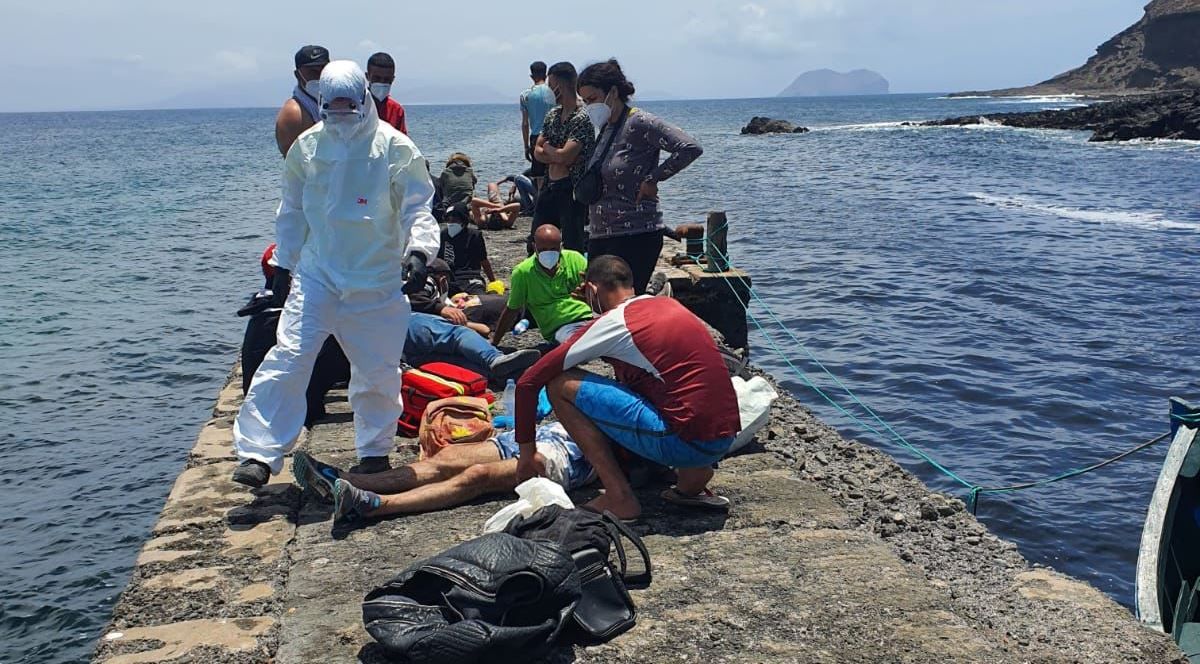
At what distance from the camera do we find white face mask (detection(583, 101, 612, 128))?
675 cm

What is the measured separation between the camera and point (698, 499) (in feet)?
15.5

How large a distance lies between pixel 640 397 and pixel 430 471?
1082 millimetres

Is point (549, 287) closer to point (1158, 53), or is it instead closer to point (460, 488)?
point (460, 488)

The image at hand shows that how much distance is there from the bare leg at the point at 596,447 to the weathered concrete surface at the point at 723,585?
130mm

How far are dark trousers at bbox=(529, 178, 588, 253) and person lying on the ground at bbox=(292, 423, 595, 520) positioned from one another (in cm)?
345

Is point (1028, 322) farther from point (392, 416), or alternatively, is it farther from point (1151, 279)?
point (392, 416)

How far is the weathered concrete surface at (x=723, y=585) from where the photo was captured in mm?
3557

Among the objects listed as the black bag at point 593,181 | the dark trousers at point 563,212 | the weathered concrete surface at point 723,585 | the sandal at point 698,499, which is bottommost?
the weathered concrete surface at point 723,585

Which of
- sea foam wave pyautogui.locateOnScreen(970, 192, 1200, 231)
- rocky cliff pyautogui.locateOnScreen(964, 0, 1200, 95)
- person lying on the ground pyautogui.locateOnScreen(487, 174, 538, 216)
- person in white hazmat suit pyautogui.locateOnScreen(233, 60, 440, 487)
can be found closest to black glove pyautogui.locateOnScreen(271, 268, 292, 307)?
person in white hazmat suit pyautogui.locateOnScreen(233, 60, 440, 487)

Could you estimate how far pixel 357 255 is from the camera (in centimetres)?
483

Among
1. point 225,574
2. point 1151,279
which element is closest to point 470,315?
point 225,574

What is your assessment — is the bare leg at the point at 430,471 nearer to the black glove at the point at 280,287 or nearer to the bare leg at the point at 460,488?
the bare leg at the point at 460,488

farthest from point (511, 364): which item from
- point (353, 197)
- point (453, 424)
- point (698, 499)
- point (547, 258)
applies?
point (698, 499)

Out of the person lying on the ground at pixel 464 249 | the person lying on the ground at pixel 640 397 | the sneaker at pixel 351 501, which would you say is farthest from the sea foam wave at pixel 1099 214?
the sneaker at pixel 351 501
